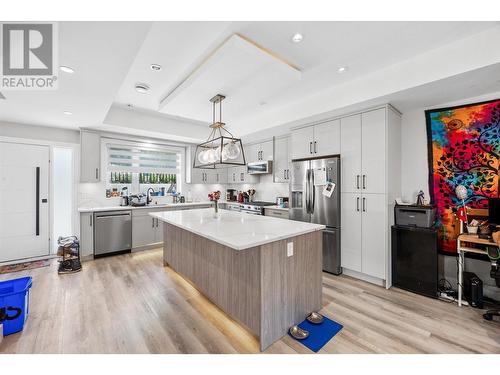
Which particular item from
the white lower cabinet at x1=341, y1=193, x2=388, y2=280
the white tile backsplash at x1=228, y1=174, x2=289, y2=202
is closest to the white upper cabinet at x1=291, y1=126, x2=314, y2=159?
the white lower cabinet at x1=341, y1=193, x2=388, y2=280

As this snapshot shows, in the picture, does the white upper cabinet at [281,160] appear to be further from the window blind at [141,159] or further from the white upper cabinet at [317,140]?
the window blind at [141,159]

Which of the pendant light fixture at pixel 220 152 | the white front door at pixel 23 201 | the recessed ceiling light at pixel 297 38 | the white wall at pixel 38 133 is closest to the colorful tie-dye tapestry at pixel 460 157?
the recessed ceiling light at pixel 297 38

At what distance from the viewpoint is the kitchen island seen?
1825mm

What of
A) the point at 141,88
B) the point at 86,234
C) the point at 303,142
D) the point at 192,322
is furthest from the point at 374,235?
the point at 86,234

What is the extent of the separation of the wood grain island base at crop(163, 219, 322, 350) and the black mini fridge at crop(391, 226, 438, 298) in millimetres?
1331

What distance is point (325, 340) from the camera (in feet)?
6.26

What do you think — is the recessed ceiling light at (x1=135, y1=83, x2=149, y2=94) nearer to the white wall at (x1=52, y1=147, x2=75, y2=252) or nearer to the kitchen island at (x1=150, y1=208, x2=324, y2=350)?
the kitchen island at (x1=150, y1=208, x2=324, y2=350)

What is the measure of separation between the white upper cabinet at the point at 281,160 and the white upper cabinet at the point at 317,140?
638mm

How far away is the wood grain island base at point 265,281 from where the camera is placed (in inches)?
72.4

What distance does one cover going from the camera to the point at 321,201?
352 centimetres

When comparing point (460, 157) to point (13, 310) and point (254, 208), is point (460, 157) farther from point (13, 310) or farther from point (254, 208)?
point (13, 310)
